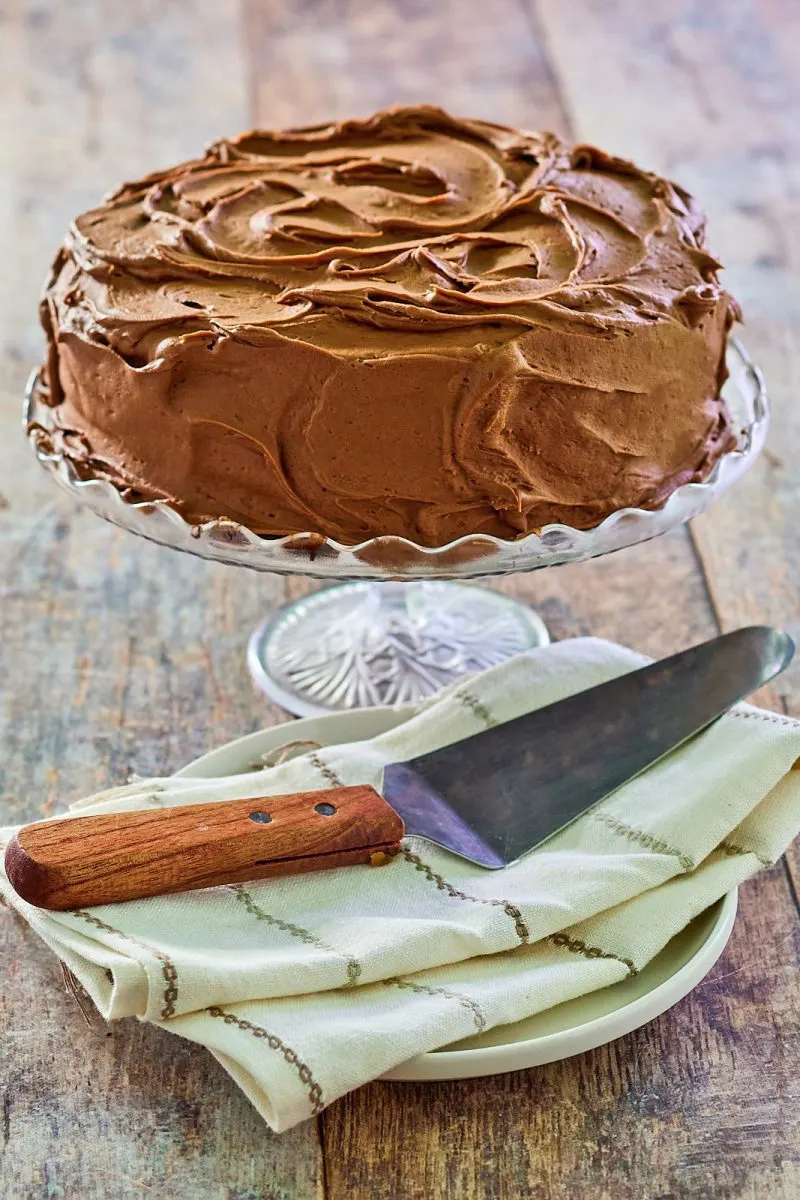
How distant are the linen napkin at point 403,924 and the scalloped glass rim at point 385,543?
0.19 m

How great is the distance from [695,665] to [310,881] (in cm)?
51

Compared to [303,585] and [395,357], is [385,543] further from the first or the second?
[303,585]

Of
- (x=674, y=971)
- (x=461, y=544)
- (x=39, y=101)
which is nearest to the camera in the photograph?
(x=674, y=971)

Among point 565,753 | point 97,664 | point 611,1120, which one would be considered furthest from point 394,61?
point 611,1120

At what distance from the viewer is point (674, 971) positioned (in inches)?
52.1

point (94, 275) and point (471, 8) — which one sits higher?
point (94, 275)

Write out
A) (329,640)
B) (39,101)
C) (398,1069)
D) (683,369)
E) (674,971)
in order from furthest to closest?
1. (39,101)
2. (329,640)
3. (683,369)
4. (674,971)
5. (398,1069)

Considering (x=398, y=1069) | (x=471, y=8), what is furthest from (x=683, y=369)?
(x=471, y=8)

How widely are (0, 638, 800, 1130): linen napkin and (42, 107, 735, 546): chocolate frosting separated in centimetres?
28

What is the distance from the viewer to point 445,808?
1481mm

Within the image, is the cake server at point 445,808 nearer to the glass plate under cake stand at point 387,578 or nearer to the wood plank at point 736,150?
the glass plate under cake stand at point 387,578

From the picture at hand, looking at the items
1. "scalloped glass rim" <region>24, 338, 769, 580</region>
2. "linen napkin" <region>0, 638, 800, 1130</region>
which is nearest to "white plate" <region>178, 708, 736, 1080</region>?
"linen napkin" <region>0, 638, 800, 1130</region>

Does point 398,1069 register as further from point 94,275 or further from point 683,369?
point 94,275

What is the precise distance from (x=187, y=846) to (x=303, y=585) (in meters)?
0.86
